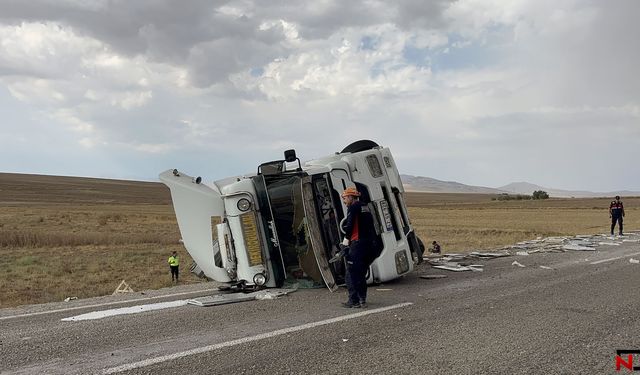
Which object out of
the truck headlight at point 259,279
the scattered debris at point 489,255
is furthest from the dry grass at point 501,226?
the truck headlight at point 259,279

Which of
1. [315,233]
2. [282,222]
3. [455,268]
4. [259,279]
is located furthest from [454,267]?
[259,279]

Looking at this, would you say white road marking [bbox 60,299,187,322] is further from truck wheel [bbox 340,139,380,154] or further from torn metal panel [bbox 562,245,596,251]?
torn metal panel [bbox 562,245,596,251]

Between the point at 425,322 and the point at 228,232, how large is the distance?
342cm

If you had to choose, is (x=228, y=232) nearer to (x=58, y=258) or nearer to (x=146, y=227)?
(x=58, y=258)

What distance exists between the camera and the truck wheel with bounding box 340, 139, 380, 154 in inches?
358

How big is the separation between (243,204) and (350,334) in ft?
10.5

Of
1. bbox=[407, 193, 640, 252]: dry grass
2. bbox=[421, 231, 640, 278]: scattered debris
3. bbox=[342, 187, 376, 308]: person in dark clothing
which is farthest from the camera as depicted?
bbox=[407, 193, 640, 252]: dry grass

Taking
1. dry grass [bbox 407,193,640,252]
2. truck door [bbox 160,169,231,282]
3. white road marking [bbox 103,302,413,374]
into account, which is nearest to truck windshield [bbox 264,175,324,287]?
truck door [bbox 160,169,231,282]

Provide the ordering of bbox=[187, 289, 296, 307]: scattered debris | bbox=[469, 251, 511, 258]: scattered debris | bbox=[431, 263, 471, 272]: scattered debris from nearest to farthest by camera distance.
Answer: bbox=[187, 289, 296, 307]: scattered debris < bbox=[431, 263, 471, 272]: scattered debris < bbox=[469, 251, 511, 258]: scattered debris

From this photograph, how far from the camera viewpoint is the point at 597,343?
196 inches

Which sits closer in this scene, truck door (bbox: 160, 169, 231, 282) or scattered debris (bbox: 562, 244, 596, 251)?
truck door (bbox: 160, 169, 231, 282)

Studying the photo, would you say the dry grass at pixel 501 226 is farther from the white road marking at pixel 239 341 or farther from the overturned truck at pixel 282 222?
the white road marking at pixel 239 341

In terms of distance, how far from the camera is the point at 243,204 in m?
7.83

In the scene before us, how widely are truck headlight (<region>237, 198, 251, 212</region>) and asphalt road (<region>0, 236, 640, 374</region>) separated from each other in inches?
57.6
